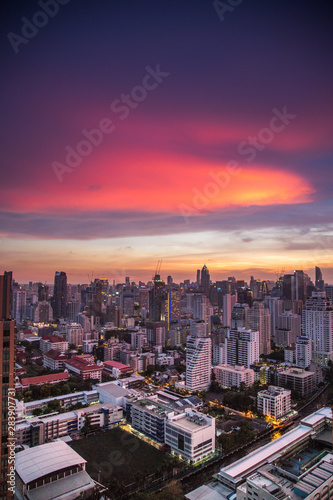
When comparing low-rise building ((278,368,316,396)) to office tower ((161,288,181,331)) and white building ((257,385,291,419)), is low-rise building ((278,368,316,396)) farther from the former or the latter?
office tower ((161,288,181,331))

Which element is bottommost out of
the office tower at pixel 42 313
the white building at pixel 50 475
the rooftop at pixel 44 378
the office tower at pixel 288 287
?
the rooftop at pixel 44 378

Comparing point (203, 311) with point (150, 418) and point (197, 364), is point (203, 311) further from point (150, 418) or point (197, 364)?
point (150, 418)

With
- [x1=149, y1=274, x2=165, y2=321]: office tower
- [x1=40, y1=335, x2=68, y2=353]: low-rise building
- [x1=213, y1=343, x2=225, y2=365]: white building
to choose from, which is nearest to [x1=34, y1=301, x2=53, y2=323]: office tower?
[x1=149, y1=274, x2=165, y2=321]: office tower

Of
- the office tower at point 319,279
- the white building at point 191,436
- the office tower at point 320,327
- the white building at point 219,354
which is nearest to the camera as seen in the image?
the white building at point 191,436

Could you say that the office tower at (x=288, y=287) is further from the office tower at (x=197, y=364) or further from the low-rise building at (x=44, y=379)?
the low-rise building at (x=44, y=379)

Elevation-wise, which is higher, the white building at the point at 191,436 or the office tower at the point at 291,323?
the office tower at the point at 291,323

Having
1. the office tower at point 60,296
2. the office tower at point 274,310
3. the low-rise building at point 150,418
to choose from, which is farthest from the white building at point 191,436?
the office tower at point 60,296
